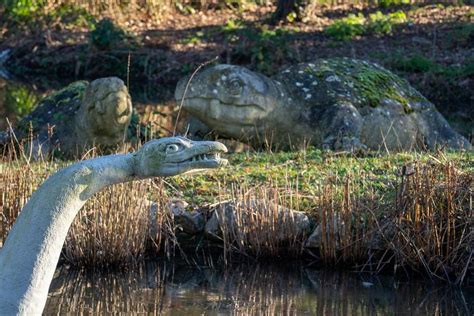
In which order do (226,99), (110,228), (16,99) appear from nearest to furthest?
(110,228) → (226,99) → (16,99)

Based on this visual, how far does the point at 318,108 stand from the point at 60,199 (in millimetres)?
8692

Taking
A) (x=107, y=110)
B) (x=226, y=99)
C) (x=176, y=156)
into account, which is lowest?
(x=107, y=110)

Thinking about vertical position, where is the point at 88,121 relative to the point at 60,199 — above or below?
below

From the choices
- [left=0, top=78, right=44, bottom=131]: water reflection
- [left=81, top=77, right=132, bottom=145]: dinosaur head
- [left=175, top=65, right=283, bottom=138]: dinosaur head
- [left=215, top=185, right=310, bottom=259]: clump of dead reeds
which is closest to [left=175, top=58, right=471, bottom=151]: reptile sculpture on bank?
[left=175, top=65, right=283, bottom=138]: dinosaur head

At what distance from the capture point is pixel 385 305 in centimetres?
734

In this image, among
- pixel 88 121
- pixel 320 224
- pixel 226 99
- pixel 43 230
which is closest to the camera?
pixel 43 230

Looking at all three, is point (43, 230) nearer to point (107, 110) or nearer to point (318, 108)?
point (107, 110)

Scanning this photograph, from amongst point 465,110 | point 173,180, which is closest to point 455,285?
point 173,180

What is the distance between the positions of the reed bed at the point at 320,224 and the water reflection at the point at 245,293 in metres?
0.17

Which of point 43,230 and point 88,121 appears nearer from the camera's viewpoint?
point 43,230

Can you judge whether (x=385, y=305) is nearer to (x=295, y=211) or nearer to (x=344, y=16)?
(x=295, y=211)

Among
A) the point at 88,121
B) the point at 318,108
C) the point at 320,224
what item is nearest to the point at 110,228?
the point at 320,224

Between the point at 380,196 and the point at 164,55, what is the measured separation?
1413cm

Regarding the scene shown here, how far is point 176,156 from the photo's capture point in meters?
4.14
